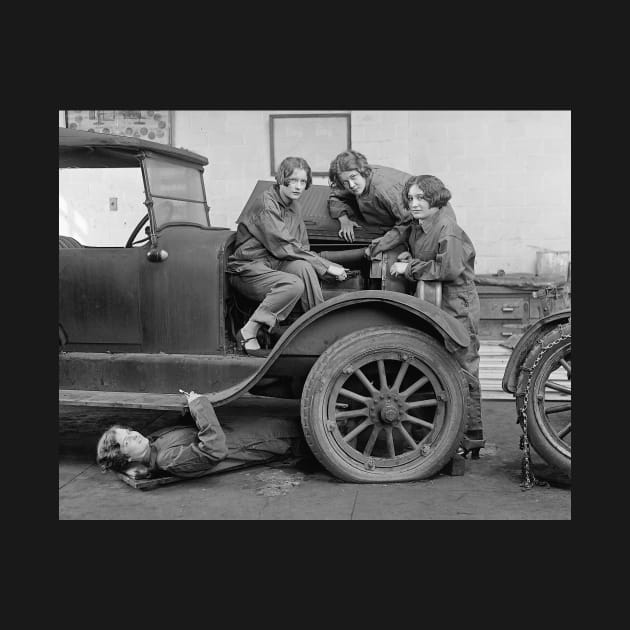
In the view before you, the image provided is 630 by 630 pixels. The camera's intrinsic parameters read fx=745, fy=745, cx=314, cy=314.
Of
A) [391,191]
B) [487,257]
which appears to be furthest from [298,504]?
[487,257]

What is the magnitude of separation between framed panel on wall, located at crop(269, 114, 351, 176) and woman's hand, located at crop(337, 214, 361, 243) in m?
4.71

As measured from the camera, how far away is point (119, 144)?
175 inches

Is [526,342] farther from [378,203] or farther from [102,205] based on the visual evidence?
[102,205]

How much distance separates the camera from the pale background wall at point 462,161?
948 centimetres

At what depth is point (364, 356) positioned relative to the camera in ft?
13.3

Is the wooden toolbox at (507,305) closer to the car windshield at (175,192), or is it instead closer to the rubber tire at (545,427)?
the car windshield at (175,192)

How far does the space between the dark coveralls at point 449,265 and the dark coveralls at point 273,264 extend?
48cm

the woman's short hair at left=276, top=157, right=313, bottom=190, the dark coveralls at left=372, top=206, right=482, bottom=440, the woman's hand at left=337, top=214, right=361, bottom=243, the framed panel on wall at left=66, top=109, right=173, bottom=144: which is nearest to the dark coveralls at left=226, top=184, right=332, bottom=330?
the woman's short hair at left=276, top=157, right=313, bottom=190

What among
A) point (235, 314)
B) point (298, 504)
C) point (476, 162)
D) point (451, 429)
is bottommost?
point (298, 504)

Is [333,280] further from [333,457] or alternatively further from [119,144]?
[119,144]

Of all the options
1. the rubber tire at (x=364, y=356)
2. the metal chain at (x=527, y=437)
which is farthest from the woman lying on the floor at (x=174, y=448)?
the metal chain at (x=527, y=437)

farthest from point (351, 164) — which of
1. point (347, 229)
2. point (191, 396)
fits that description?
point (191, 396)

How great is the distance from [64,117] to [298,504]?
24.5ft

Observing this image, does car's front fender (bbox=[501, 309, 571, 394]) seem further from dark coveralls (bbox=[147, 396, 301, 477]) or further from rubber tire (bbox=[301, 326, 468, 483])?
dark coveralls (bbox=[147, 396, 301, 477])
